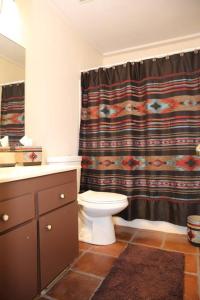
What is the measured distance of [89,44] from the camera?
2.73 meters

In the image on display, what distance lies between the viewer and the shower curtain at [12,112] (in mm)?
1751

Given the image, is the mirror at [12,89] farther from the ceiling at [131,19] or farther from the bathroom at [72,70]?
the ceiling at [131,19]

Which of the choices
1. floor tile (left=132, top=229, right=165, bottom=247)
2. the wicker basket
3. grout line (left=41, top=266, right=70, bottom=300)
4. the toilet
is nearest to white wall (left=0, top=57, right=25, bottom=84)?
the toilet

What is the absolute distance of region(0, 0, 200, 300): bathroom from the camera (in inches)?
65.5

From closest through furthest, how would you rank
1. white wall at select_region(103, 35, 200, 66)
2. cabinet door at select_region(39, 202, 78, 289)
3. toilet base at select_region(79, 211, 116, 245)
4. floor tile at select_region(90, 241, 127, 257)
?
cabinet door at select_region(39, 202, 78, 289)
floor tile at select_region(90, 241, 127, 257)
toilet base at select_region(79, 211, 116, 245)
white wall at select_region(103, 35, 200, 66)

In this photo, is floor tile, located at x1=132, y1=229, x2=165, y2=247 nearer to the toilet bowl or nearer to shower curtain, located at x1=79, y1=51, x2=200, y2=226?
shower curtain, located at x1=79, y1=51, x2=200, y2=226

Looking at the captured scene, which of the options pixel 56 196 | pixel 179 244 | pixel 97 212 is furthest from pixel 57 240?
pixel 179 244

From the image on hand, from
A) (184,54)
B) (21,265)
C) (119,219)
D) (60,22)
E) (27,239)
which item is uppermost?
(60,22)

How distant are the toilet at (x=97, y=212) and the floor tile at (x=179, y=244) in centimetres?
52

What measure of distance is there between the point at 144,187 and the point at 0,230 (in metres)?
1.57

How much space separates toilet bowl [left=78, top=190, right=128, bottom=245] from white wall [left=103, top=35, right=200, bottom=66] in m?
1.85

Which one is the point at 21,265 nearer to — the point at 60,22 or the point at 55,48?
the point at 55,48

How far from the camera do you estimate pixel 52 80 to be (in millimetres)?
2076

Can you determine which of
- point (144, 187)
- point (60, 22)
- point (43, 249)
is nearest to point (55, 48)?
point (60, 22)
